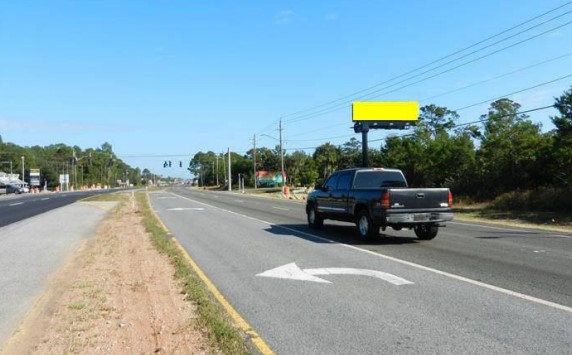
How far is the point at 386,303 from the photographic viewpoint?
291 inches

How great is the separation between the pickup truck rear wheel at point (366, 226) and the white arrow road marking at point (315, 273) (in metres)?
4.26

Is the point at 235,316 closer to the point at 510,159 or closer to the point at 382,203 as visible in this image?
the point at 382,203

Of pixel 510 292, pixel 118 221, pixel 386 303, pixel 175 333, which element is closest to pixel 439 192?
pixel 510 292

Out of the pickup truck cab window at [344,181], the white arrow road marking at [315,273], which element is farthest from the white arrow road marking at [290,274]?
the pickup truck cab window at [344,181]

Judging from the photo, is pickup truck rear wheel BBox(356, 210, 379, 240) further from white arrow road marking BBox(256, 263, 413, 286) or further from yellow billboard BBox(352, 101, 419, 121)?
yellow billboard BBox(352, 101, 419, 121)

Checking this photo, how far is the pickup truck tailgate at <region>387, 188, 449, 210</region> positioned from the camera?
543 inches

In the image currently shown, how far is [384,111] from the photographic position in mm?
64688

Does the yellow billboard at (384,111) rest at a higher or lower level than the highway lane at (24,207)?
higher

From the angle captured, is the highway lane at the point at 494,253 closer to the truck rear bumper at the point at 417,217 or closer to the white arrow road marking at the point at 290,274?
the truck rear bumper at the point at 417,217

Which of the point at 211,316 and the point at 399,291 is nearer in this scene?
the point at 211,316

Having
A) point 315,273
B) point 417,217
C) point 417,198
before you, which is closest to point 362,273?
point 315,273

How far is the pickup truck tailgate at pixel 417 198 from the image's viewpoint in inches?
543

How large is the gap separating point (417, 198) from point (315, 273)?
17.2 ft

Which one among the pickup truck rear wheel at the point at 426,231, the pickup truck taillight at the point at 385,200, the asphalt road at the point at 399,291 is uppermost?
the pickup truck taillight at the point at 385,200
